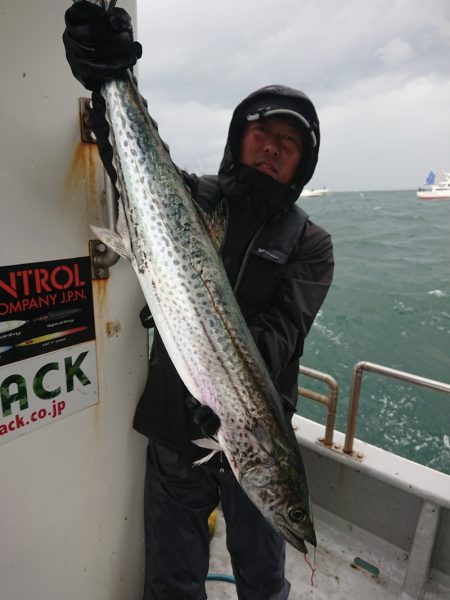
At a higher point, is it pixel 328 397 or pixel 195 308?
pixel 195 308

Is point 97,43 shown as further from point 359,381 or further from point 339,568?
point 339,568

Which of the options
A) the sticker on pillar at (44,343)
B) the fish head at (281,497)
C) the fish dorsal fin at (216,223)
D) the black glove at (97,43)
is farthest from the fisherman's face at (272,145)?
the fish head at (281,497)

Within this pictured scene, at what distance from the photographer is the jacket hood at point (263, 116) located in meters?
2.28

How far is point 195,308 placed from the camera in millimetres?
1596

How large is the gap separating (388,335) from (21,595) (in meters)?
13.2

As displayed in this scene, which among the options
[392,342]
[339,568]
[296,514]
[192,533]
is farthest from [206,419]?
[392,342]

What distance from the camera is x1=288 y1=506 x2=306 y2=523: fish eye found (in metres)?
1.69

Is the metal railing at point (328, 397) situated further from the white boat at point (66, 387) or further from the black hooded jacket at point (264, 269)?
the black hooded jacket at point (264, 269)

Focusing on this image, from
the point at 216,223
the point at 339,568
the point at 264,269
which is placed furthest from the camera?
the point at 339,568

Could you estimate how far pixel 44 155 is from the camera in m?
1.50

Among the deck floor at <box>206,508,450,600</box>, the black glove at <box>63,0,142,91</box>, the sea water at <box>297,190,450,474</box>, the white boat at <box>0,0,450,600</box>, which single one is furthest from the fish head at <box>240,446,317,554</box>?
the sea water at <box>297,190,450,474</box>

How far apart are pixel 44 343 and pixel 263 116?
1.74m

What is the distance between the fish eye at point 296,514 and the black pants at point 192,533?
0.57m

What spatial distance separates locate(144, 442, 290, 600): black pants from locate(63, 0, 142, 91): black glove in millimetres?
1871
